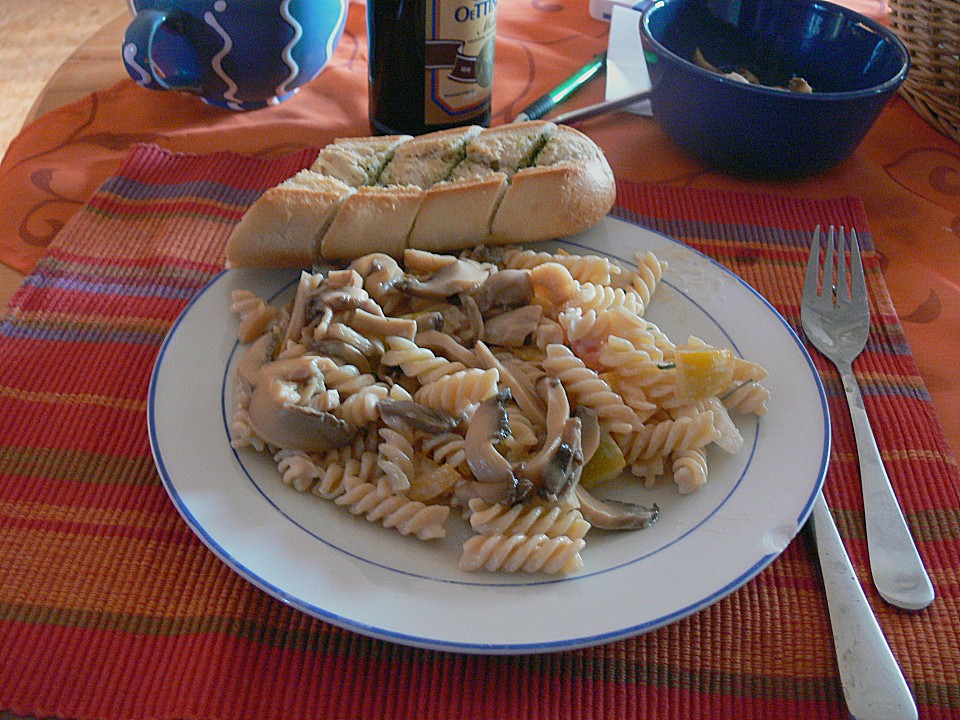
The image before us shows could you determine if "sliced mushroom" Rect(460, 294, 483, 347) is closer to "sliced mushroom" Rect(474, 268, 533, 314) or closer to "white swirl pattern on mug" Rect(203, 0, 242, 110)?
"sliced mushroom" Rect(474, 268, 533, 314)

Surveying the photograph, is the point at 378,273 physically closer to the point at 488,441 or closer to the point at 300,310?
the point at 300,310

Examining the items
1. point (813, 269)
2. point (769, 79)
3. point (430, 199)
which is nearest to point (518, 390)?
point (430, 199)

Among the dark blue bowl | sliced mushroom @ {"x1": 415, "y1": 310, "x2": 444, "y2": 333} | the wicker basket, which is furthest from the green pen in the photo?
sliced mushroom @ {"x1": 415, "y1": 310, "x2": 444, "y2": 333}

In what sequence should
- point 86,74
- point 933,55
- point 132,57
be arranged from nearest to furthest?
1. point 132,57
2. point 933,55
3. point 86,74

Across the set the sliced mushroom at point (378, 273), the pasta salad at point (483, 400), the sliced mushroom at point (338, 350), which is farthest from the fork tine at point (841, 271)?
the sliced mushroom at point (338, 350)

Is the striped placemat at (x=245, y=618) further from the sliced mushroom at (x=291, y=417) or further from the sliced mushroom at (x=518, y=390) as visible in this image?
the sliced mushroom at (x=518, y=390)

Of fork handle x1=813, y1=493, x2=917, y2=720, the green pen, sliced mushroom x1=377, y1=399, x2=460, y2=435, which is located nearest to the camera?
fork handle x1=813, y1=493, x2=917, y2=720
